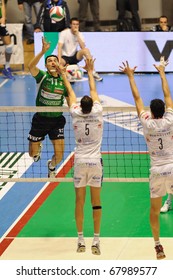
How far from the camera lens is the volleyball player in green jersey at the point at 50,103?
1380cm

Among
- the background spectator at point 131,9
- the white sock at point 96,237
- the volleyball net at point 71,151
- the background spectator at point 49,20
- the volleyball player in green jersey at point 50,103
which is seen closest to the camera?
the white sock at point 96,237

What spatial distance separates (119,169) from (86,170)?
13.7 ft

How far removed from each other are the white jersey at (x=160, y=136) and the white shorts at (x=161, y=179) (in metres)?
0.09

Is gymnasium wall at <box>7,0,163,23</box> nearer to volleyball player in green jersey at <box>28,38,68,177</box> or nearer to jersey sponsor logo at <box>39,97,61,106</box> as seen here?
volleyball player in green jersey at <box>28,38,68,177</box>

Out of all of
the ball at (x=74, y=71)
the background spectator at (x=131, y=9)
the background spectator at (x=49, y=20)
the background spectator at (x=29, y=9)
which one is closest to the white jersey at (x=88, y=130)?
the ball at (x=74, y=71)

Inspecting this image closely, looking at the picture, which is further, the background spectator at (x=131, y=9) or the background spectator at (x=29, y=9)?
the background spectator at (x=29, y=9)

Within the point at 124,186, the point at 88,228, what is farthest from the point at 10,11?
the point at 88,228

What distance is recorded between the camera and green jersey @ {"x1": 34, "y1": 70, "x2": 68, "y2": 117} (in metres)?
13.8

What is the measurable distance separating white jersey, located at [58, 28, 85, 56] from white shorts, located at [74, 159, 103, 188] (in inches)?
454

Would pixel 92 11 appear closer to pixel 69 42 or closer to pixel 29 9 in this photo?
pixel 29 9

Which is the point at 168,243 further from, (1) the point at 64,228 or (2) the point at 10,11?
(2) the point at 10,11

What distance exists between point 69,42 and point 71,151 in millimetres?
6581

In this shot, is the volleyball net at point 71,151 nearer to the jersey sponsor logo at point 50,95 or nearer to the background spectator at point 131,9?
the jersey sponsor logo at point 50,95

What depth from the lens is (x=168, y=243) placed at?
12.4 m
